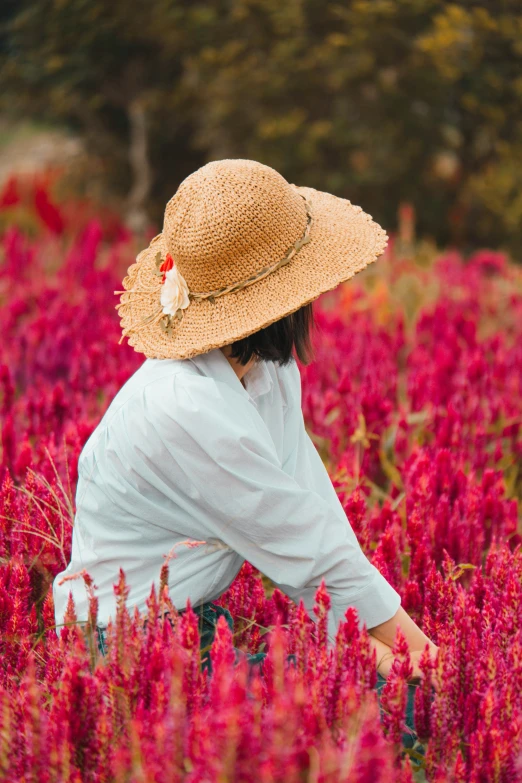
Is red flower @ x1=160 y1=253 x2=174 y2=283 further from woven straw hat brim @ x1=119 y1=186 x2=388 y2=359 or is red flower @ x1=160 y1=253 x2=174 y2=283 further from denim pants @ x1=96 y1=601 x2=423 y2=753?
denim pants @ x1=96 y1=601 x2=423 y2=753

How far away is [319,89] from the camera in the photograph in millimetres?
9109

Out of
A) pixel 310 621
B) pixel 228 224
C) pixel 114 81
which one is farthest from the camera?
pixel 114 81

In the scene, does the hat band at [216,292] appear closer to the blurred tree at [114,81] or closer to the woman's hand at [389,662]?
the woman's hand at [389,662]

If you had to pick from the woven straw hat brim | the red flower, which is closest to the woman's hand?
the woven straw hat brim

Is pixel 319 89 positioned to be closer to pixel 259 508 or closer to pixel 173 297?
pixel 173 297

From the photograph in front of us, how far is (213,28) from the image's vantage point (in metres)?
8.88

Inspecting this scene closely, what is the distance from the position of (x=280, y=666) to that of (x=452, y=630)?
2.29ft

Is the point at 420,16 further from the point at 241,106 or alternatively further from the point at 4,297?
the point at 4,297

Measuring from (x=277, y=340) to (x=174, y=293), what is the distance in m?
0.24

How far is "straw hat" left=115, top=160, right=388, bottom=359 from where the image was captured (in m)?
1.82

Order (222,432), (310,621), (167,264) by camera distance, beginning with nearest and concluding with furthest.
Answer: (310,621) → (222,432) → (167,264)

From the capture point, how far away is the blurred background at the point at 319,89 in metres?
8.17

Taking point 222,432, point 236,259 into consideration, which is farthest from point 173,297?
point 222,432

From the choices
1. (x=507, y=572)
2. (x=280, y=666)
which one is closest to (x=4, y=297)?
(x=507, y=572)
